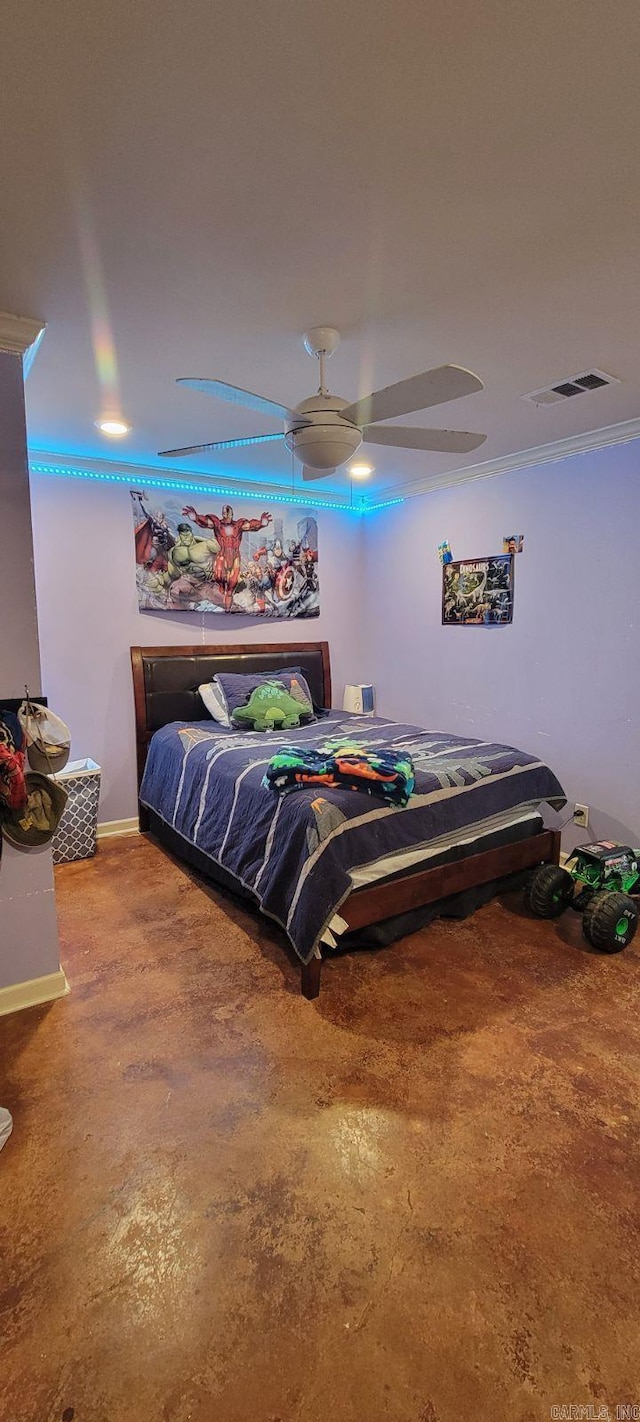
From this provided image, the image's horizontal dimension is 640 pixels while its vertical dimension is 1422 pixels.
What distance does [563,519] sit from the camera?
3.47 metres

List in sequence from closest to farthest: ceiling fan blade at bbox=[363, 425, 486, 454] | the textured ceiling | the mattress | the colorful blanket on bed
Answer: the textured ceiling, ceiling fan blade at bbox=[363, 425, 486, 454], the mattress, the colorful blanket on bed

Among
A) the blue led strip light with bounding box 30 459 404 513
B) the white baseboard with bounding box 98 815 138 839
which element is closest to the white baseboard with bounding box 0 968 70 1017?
the white baseboard with bounding box 98 815 138 839

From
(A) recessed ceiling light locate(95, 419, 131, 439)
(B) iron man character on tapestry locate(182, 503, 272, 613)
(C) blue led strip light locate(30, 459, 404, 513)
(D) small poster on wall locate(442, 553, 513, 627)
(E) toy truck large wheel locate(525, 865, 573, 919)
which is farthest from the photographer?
(B) iron man character on tapestry locate(182, 503, 272, 613)

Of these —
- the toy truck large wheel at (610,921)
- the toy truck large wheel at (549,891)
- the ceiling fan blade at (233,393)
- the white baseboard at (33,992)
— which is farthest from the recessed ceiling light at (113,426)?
the toy truck large wheel at (610,921)

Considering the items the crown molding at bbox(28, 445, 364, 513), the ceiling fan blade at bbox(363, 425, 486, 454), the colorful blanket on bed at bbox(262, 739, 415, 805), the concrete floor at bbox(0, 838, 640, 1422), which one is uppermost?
the crown molding at bbox(28, 445, 364, 513)

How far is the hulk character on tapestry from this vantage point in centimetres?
407

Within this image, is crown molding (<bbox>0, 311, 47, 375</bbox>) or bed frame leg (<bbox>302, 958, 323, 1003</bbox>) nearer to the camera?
crown molding (<bbox>0, 311, 47, 375</bbox>)

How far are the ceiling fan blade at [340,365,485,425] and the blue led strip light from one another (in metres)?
2.37

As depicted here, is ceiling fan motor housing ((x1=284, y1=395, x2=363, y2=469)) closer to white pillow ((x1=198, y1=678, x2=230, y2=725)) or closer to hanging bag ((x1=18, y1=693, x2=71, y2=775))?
hanging bag ((x1=18, y1=693, x2=71, y2=775))

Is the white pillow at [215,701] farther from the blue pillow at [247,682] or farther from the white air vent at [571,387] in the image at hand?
the white air vent at [571,387]

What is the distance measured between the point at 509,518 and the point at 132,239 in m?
2.77

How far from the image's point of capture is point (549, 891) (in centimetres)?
287

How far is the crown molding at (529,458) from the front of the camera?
123 inches

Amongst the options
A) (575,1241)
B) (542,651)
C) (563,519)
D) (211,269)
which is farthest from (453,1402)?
(563,519)
